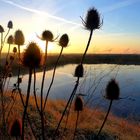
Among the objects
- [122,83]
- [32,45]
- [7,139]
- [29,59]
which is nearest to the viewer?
[29,59]

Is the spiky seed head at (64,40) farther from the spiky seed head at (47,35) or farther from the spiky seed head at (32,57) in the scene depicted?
the spiky seed head at (32,57)

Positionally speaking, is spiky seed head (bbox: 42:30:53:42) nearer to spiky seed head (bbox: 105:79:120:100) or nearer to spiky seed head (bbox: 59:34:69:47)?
spiky seed head (bbox: 59:34:69:47)

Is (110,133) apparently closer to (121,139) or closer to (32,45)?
(121,139)

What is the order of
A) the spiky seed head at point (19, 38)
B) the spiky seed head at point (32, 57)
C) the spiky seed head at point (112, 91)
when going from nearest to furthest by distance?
the spiky seed head at point (32, 57) → the spiky seed head at point (112, 91) → the spiky seed head at point (19, 38)

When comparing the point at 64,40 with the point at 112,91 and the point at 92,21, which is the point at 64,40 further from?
the point at 112,91

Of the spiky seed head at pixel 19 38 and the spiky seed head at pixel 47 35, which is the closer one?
the spiky seed head at pixel 47 35

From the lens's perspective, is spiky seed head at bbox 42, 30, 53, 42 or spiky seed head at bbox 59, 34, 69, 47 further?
spiky seed head at bbox 59, 34, 69, 47

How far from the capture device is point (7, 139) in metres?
5.50

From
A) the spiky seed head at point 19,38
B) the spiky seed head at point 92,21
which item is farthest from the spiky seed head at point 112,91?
the spiky seed head at point 19,38

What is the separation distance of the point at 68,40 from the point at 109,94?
1291 mm

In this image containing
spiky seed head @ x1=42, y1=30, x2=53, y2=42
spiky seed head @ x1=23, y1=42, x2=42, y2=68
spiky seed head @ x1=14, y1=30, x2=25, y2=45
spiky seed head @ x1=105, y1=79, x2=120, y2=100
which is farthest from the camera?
spiky seed head @ x1=14, y1=30, x2=25, y2=45

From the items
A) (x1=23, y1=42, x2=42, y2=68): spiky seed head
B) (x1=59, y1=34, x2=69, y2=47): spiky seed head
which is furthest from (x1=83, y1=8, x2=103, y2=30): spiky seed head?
(x1=23, y1=42, x2=42, y2=68): spiky seed head

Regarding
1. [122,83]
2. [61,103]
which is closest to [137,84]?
[122,83]

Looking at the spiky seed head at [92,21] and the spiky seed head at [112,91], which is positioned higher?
the spiky seed head at [92,21]
